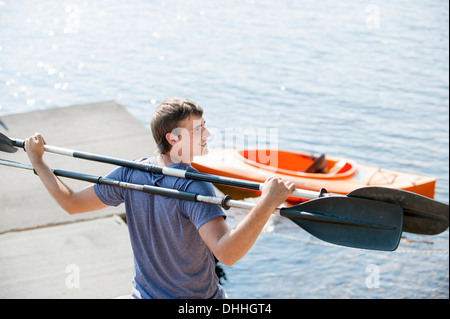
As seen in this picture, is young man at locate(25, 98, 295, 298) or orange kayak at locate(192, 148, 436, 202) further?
orange kayak at locate(192, 148, 436, 202)

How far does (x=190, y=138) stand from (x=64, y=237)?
155 inches

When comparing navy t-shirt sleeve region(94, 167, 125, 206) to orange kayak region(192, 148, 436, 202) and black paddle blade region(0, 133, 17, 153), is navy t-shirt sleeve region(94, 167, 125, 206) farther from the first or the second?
orange kayak region(192, 148, 436, 202)

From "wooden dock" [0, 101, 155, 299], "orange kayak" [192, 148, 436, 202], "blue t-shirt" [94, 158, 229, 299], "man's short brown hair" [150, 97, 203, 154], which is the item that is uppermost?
"man's short brown hair" [150, 97, 203, 154]

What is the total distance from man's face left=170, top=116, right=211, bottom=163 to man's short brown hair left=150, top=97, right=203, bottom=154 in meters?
0.02

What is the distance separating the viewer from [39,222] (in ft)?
21.1

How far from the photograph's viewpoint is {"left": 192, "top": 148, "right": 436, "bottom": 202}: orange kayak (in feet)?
30.5

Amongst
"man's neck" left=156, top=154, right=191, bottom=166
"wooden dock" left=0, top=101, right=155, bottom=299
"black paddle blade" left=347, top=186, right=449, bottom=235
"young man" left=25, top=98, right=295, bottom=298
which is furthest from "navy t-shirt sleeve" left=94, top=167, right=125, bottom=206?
"wooden dock" left=0, top=101, right=155, bottom=299

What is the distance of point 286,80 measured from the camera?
56.7 ft

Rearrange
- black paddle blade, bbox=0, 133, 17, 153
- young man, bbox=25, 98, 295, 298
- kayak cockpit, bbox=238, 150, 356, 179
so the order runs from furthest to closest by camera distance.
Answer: kayak cockpit, bbox=238, 150, 356, 179, black paddle blade, bbox=0, 133, 17, 153, young man, bbox=25, 98, 295, 298

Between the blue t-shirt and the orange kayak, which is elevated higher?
the blue t-shirt

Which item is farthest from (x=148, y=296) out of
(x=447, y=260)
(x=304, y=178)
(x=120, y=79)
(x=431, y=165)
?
(x=120, y=79)

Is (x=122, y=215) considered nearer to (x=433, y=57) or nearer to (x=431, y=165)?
(x=431, y=165)

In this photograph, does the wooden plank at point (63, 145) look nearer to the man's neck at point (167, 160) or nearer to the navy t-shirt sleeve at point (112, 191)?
the navy t-shirt sleeve at point (112, 191)

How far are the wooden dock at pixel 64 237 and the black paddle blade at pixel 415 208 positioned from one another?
3.21 meters
